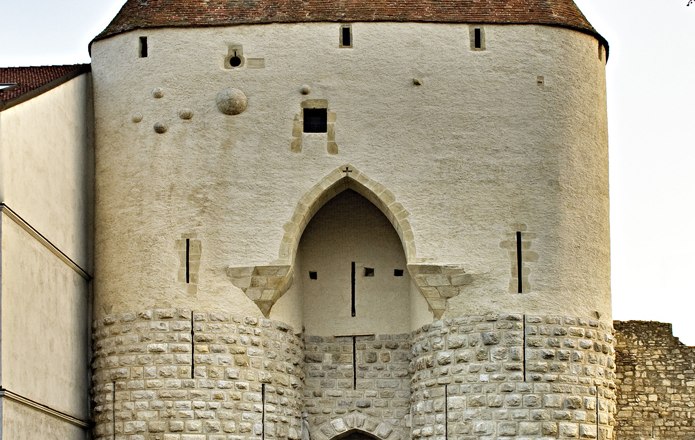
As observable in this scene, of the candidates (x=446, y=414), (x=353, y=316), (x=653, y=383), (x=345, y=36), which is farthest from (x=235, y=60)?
(x=653, y=383)

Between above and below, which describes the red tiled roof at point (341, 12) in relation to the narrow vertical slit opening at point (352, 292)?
above

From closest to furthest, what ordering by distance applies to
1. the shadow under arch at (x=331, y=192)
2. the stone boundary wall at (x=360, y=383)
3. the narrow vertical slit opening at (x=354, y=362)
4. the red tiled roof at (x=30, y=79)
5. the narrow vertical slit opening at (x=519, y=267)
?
the red tiled roof at (x=30, y=79) < the narrow vertical slit opening at (x=519, y=267) < the shadow under arch at (x=331, y=192) < the stone boundary wall at (x=360, y=383) < the narrow vertical slit opening at (x=354, y=362)

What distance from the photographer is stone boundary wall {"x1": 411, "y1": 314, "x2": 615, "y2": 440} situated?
75.8ft

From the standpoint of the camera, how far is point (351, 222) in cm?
2508

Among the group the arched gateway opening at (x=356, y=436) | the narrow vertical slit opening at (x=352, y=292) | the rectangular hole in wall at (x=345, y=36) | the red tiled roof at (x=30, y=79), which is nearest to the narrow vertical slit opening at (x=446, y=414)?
the arched gateway opening at (x=356, y=436)

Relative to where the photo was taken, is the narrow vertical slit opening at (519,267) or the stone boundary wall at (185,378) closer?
the stone boundary wall at (185,378)

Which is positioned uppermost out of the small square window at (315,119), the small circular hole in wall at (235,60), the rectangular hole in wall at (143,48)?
the rectangular hole in wall at (143,48)

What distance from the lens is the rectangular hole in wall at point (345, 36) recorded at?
2452 centimetres

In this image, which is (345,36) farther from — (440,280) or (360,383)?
(360,383)

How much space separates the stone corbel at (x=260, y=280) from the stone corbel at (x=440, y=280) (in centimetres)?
194

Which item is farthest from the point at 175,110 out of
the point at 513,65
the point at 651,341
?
the point at 651,341

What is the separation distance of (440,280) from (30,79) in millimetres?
6727

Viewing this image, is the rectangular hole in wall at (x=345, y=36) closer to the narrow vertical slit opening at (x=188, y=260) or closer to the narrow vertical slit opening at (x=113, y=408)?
the narrow vertical slit opening at (x=188, y=260)

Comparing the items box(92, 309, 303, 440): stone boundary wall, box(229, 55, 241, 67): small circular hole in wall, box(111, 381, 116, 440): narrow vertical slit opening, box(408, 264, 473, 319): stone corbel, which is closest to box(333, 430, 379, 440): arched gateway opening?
box(92, 309, 303, 440): stone boundary wall
